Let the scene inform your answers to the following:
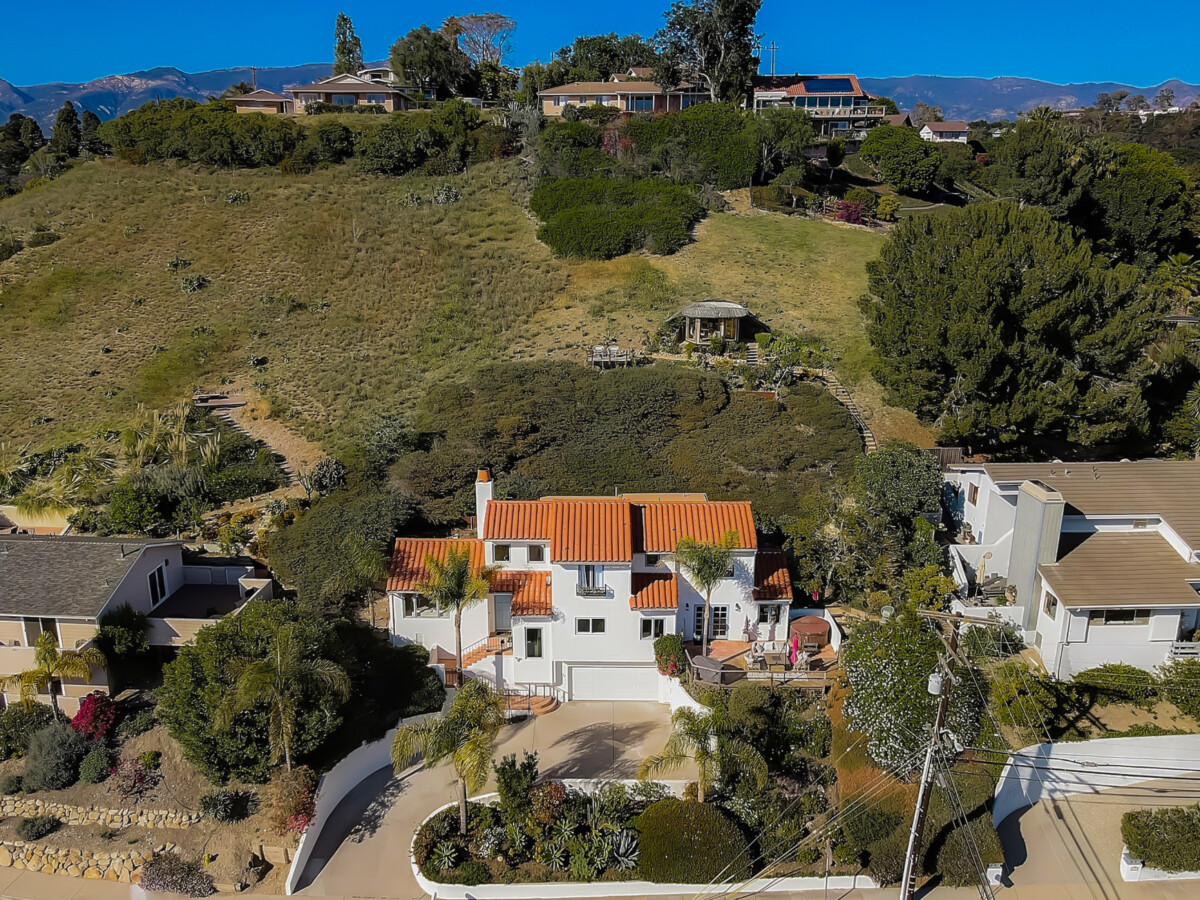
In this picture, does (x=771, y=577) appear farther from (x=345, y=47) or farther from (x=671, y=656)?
(x=345, y=47)

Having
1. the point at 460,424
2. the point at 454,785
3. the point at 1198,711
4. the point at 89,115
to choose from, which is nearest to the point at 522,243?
the point at 460,424

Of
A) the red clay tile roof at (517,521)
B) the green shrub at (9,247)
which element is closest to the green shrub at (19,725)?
the red clay tile roof at (517,521)

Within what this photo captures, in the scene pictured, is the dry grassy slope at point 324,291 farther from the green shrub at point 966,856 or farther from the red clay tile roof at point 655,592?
the green shrub at point 966,856

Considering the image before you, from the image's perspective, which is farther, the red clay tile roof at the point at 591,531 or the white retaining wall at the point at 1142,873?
the red clay tile roof at the point at 591,531

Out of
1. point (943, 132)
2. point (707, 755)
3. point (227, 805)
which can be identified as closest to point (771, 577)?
point (707, 755)

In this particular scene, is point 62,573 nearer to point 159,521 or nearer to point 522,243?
point 159,521
